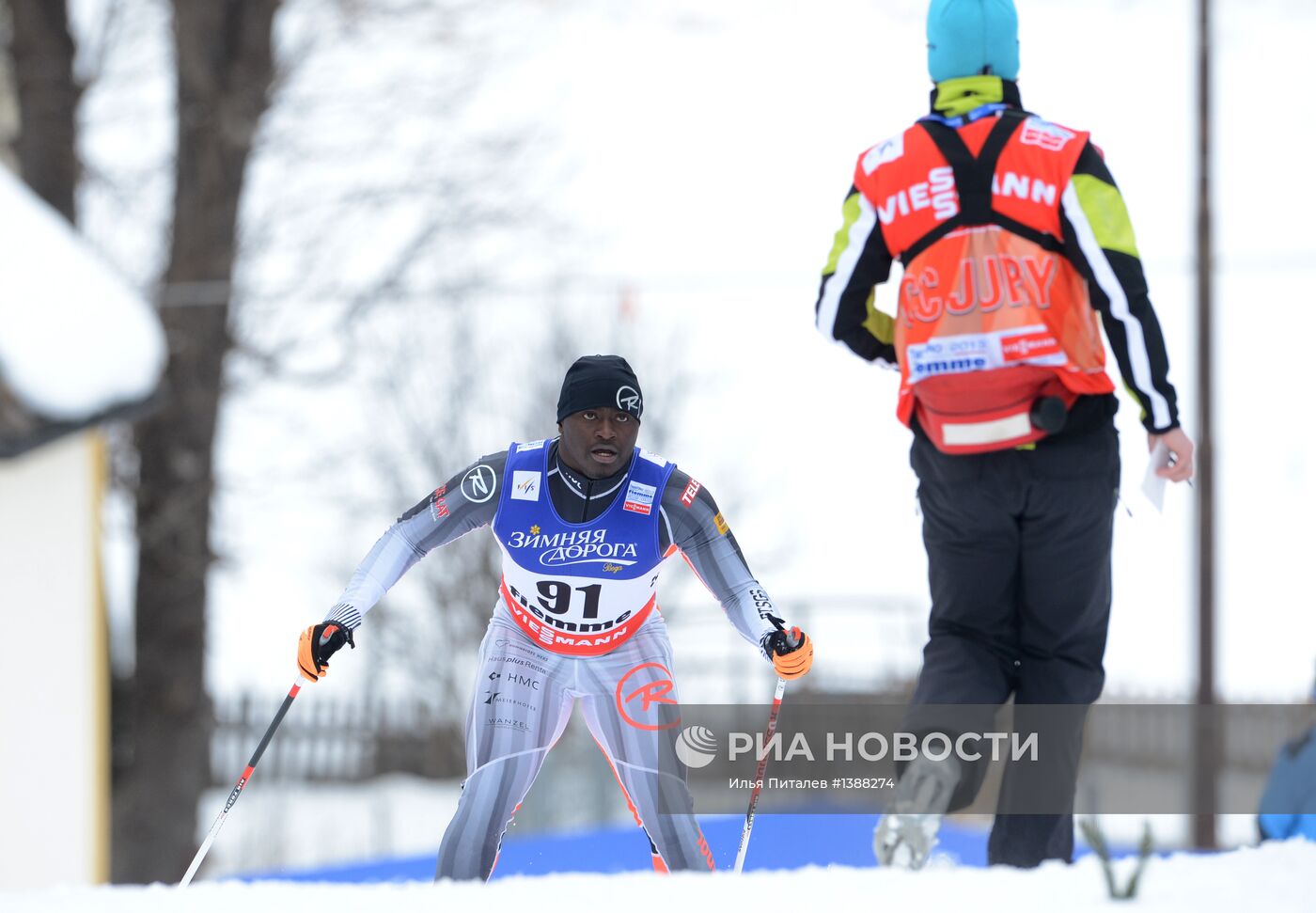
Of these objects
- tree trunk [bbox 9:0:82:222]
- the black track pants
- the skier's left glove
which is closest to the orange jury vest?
the black track pants

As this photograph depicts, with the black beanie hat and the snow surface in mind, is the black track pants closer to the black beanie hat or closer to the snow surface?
the snow surface

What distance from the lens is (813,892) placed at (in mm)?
2688

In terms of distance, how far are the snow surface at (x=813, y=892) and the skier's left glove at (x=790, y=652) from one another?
2.47ft

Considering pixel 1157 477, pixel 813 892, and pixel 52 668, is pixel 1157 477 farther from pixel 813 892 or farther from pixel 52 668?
pixel 52 668

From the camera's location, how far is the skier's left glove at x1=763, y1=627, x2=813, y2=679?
12.0 ft

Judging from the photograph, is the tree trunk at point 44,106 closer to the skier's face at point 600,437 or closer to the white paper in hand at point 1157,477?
the skier's face at point 600,437

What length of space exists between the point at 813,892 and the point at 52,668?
6.56 metres

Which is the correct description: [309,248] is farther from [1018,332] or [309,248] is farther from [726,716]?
[1018,332]

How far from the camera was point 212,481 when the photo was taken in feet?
35.7

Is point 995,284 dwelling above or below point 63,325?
below

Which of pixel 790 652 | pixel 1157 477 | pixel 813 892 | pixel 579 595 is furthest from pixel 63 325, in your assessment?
pixel 813 892

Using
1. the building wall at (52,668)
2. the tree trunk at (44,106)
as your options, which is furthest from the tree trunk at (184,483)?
the building wall at (52,668)

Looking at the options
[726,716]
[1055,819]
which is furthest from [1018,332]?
[726,716]

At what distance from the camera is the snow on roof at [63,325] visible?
296 inches
